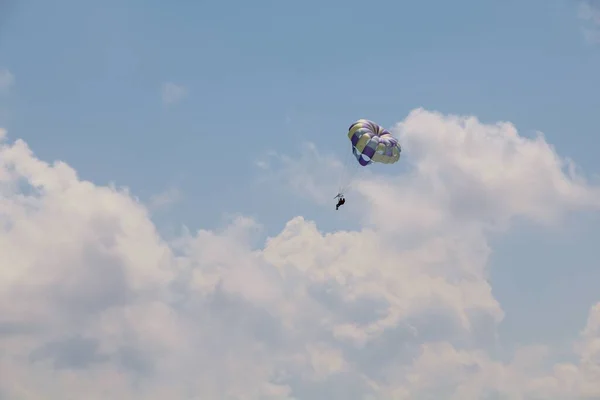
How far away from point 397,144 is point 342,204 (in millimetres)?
13553

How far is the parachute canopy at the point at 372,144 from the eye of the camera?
148 meters

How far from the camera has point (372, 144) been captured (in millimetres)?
147625

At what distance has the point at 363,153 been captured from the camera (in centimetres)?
14850

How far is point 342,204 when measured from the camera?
15150cm

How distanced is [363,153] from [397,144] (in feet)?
21.0

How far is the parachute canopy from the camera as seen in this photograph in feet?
485

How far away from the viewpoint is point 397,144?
151 m
